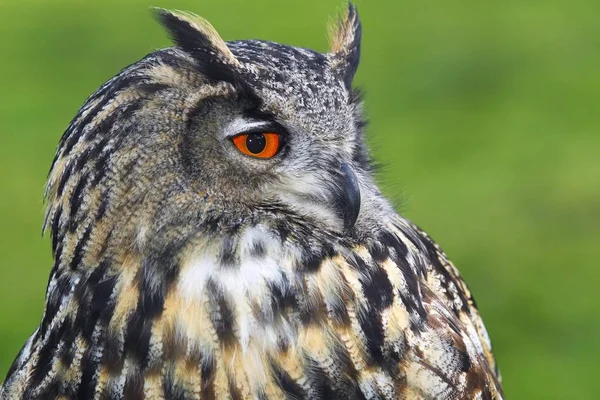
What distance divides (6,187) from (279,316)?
5.06 m

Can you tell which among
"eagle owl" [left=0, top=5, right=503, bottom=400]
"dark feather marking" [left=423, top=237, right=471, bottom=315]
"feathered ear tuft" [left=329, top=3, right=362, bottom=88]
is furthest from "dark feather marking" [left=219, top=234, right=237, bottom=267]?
"dark feather marking" [left=423, top=237, right=471, bottom=315]

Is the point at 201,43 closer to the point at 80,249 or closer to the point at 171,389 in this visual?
the point at 80,249

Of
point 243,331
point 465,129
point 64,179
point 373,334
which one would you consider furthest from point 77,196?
point 465,129

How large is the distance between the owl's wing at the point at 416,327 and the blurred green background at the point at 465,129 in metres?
2.49

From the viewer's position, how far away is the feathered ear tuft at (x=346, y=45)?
213 centimetres

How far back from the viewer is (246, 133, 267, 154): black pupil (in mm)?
1887

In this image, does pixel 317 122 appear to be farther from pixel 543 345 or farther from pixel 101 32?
pixel 101 32

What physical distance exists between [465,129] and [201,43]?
5.03 m

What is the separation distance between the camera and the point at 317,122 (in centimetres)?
193

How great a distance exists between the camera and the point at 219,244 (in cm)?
194

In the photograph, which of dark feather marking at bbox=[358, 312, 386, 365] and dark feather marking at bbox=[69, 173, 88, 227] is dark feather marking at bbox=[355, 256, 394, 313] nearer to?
dark feather marking at bbox=[358, 312, 386, 365]

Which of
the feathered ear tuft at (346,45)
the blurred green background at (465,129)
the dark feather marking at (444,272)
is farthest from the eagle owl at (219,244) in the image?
the blurred green background at (465,129)

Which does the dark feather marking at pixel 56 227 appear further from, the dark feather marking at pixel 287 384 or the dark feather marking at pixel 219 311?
the dark feather marking at pixel 287 384

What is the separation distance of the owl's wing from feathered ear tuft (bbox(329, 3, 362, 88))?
0.37 metres
